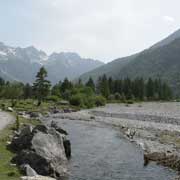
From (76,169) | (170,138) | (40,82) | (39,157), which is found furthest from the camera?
(40,82)

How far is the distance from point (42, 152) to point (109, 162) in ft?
28.8

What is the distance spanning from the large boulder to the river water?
1529mm

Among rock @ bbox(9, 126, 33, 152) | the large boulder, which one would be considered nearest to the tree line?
rock @ bbox(9, 126, 33, 152)

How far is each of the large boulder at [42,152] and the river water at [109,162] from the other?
1.53m

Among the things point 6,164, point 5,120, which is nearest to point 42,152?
point 6,164

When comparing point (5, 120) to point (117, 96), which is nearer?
point (5, 120)

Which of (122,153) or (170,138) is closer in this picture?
(122,153)

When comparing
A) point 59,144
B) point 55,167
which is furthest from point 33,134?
point 55,167

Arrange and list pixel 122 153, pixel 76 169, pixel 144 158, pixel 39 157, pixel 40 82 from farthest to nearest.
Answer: pixel 40 82
pixel 122 153
pixel 144 158
pixel 76 169
pixel 39 157

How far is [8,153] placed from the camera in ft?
112

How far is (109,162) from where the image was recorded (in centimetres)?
3712

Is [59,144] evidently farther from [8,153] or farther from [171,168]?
[171,168]

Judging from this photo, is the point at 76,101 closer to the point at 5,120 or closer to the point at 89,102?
the point at 89,102

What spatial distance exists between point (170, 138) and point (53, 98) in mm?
97112
